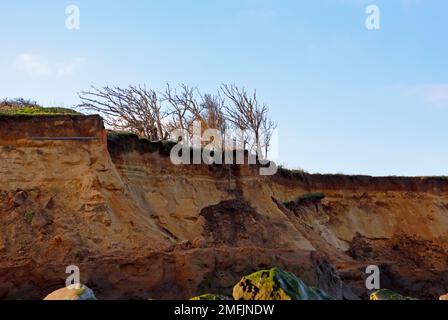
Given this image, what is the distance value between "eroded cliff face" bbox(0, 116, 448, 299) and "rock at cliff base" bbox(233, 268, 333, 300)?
10.3 ft

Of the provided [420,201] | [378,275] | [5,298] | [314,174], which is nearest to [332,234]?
[314,174]

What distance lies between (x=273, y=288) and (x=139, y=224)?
7.03m

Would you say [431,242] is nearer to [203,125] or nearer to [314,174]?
[314,174]

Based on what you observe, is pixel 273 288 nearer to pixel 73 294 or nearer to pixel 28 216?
pixel 73 294

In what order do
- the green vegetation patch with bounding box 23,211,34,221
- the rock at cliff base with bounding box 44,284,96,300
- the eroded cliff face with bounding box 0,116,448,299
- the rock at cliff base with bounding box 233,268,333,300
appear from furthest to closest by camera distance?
the green vegetation patch with bounding box 23,211,34,221
the eroded cliff face with bounding box 0,116,448,299
the rock at cliff base with bounding box 233,268,333,300
the rock at cliff base with bounding box 44,284,96,300

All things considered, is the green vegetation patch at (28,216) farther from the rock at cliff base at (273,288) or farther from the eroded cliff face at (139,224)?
the rock at cliff base at (273,288)

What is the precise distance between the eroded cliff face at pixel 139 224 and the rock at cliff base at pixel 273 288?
3133mm

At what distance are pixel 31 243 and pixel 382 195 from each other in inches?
723

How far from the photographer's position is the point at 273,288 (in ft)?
46.7

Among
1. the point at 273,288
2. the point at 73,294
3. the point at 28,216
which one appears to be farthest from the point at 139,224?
the point at 273,288

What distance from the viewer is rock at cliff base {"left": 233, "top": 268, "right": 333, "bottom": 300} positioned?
46.4 feet

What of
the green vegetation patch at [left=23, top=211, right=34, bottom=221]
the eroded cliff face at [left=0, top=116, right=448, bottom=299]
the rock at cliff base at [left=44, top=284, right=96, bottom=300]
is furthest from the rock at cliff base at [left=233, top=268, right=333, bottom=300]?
the green vegetation patch at [left=23, top=211, right=34, bottom=221]

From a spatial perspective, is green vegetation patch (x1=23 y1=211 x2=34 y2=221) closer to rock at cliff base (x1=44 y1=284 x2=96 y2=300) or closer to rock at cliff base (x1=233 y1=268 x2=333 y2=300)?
rock at cliff base (x1=44 y1=284 x2=96 y2=300)

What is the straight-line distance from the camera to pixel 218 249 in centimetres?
1839
